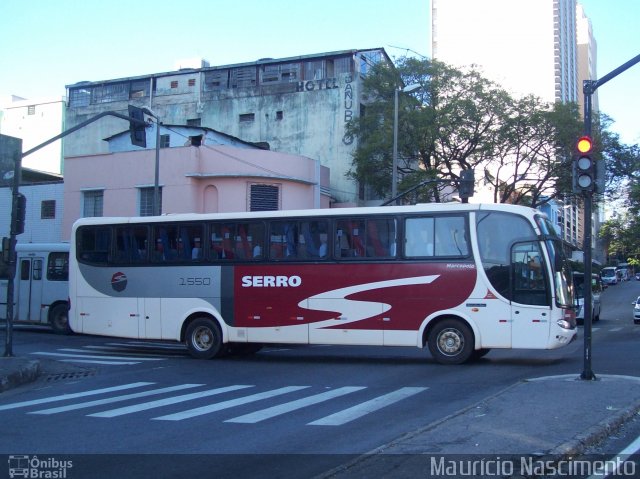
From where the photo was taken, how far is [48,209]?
125ft

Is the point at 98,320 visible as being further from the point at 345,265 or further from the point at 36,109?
the point at 36,109

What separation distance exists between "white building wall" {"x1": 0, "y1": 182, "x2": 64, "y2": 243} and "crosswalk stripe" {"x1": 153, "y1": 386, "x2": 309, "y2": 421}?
2887cm

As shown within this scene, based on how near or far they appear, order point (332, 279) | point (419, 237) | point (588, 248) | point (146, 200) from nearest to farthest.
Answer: point (588, 248), point (419, 237), point (332, 279), point (146, 200)

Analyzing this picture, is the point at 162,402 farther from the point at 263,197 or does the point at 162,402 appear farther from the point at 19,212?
the point at 263,197

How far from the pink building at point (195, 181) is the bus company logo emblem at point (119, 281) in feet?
50.1

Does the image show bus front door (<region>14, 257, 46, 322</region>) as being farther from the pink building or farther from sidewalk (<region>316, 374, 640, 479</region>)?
sidewalk (<region>316, 374, 640, 479</region>)

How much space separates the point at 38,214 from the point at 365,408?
33425mm

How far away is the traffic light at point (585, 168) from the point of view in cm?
1124

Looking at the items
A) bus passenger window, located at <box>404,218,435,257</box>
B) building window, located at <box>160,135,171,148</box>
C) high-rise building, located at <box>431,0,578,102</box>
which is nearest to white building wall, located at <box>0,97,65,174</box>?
building window, located at <box>160,135,171,148</box>

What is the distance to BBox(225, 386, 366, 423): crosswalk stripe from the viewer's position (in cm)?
912

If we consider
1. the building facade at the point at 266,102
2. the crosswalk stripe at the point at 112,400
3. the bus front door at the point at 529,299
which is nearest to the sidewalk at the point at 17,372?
the crosswalk stripe at the point at 112,400

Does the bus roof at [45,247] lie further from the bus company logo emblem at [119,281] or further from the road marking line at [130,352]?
the bus company logo emblem at [119,281]

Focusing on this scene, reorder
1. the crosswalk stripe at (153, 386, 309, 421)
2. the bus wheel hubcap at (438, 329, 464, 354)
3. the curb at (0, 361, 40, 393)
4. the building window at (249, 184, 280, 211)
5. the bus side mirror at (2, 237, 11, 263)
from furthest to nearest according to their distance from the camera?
the building window at (249, 184, 280, 211) < the bus side mirror at (2, 237, 11, 263) < the bus wheel hubcap at (438, 329, 464, 354) < the curb at (0, 361, 40, 393) < the crosswalk stripe at (153, 386, 309, 421)

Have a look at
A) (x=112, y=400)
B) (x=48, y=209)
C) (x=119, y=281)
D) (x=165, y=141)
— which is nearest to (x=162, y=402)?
(x=112, y=400)
